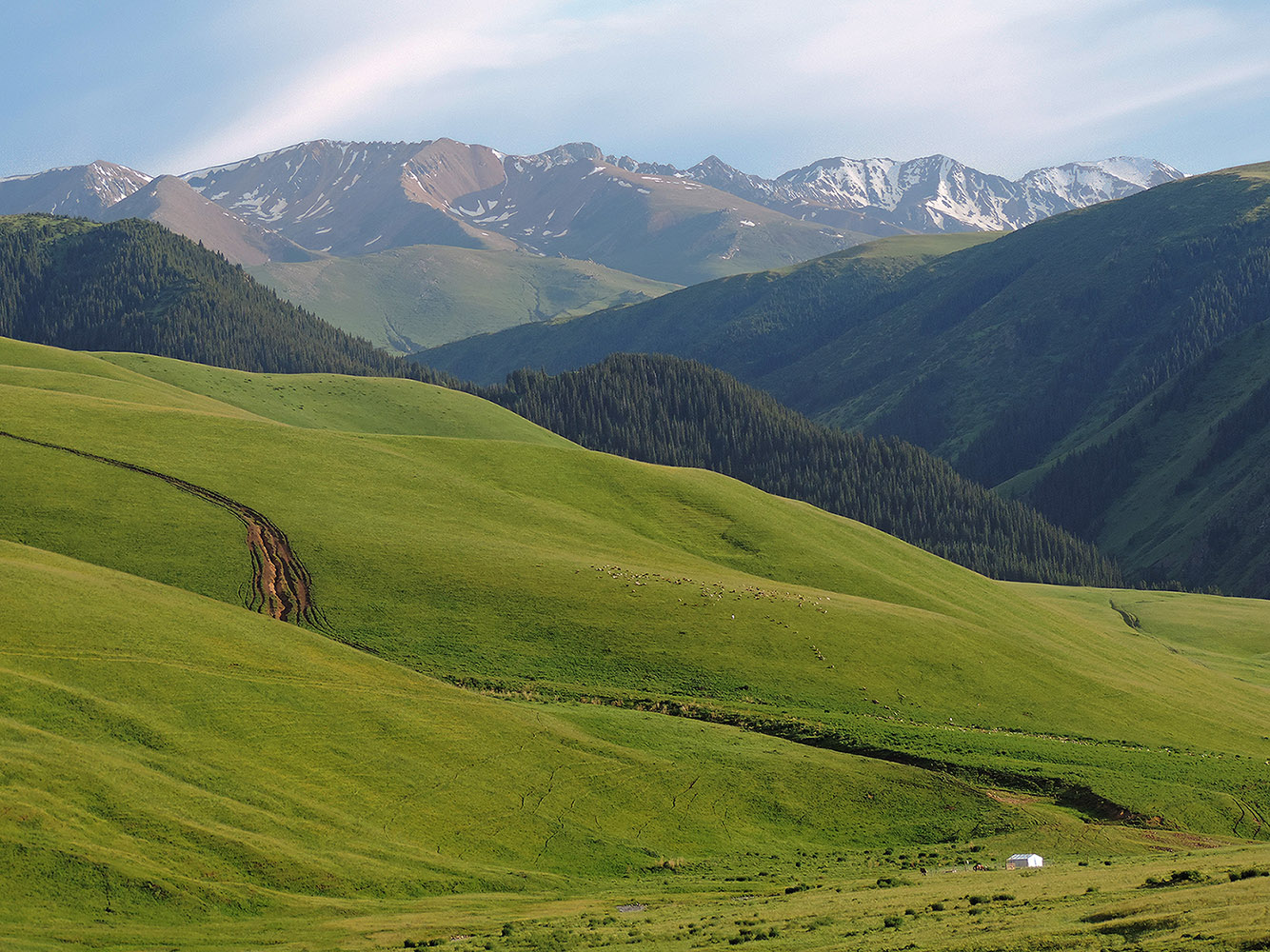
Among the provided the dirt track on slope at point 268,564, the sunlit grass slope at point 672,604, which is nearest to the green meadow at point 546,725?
the sunlit grass slope at point 672,604

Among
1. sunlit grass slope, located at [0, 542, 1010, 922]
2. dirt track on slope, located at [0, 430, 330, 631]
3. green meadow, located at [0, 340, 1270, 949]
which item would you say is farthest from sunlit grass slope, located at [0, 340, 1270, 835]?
sunlit grass slope, located at [0, 542, 1010, 922]

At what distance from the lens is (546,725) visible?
215 feet

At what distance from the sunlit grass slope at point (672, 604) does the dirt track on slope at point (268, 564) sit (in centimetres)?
125

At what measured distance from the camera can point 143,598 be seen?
70562 millimetres

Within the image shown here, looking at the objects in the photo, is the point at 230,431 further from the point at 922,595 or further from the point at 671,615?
the point at 922,595

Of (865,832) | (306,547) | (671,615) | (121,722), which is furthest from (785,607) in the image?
(121,722)

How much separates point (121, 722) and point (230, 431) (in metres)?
67.4

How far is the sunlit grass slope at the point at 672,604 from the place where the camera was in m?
75.8

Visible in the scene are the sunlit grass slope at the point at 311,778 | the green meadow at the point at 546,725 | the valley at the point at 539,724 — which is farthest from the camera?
the sunlit grass slope at the point at 311,778

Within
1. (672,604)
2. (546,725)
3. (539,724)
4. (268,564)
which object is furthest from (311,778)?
(672,604)

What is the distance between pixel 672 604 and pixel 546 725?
26.4 meters

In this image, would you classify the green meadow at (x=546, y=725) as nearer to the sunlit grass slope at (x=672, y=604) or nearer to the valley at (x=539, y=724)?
the valley at (x=539, y=724)

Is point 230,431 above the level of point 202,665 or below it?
above

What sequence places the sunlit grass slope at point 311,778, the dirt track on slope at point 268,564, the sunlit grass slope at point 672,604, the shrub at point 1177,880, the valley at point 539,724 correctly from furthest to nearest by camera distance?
the dirt track on slope at point 268,564
the sunlit grass slope at point 672,604
the sunlit grass slope at point 311,778
the valley at point 539,724
the shrub at point 1177,880
